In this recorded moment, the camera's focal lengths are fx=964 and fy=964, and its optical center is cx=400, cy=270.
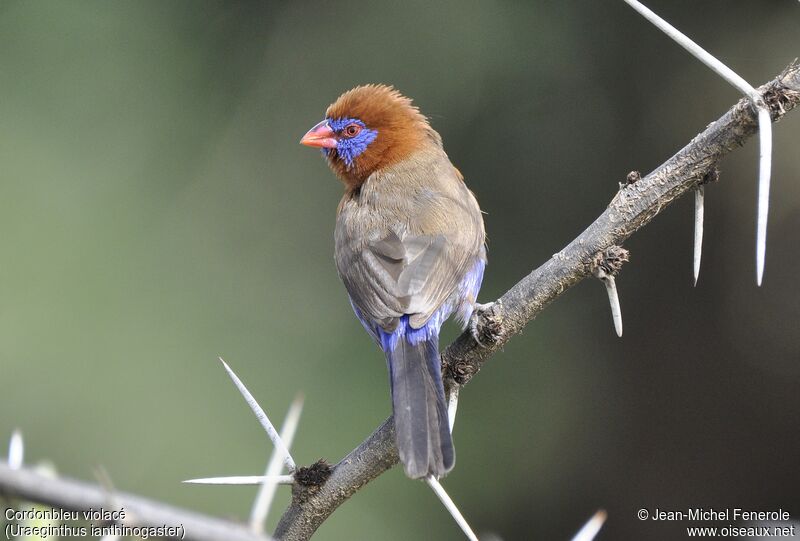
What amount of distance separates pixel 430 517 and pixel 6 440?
2.33m

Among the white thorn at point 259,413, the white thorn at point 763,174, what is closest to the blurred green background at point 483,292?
the white thorn at point 259,413

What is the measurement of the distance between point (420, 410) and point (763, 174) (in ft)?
3.60

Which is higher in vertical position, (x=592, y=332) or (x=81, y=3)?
(x=81, y=3)

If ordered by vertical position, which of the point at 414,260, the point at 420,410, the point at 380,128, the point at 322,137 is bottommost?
the point at 420,410

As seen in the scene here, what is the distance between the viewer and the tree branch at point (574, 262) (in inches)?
91.4

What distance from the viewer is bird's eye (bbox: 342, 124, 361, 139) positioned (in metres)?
4.62

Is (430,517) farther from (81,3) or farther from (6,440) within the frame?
(81,3)

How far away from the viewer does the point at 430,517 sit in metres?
5.47

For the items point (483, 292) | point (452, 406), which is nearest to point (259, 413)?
point (452, 406)

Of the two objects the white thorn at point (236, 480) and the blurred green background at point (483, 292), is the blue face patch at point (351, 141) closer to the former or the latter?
the blurred green background at point (483, 292)

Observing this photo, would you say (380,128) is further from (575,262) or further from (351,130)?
(575,262)

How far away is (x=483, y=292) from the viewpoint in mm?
5668

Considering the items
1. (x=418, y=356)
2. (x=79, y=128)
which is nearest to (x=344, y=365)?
(x=79, y=128)

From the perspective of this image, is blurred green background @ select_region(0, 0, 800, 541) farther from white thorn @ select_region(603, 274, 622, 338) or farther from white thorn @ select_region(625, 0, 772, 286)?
white thorn @ select_region(625, 0, 772, 286)
